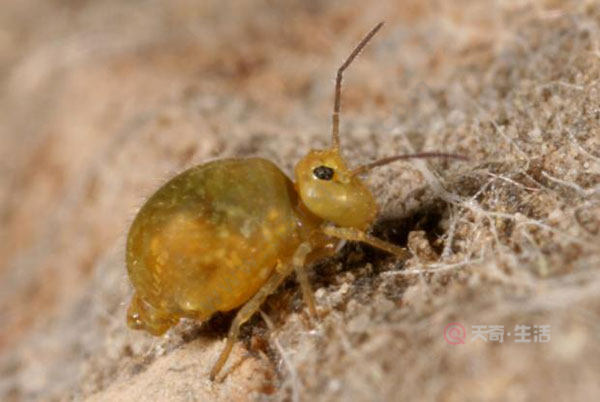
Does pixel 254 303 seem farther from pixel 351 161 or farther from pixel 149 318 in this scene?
pixel 351 161

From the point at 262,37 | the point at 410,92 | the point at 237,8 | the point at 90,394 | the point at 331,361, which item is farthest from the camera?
the point at 237,8

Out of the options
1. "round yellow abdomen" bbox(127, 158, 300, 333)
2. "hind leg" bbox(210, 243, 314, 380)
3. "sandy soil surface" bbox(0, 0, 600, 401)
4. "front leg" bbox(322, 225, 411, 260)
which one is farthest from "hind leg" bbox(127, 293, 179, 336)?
"front leg" bbox(322, 225, 411, 260)

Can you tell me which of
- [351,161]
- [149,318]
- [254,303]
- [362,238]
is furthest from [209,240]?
[351,161]

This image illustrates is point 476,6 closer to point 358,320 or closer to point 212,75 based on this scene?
point 212,75

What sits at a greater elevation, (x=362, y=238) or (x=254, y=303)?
(x=362, y=238)

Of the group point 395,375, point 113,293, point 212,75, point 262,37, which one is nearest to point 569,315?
point 395,375
